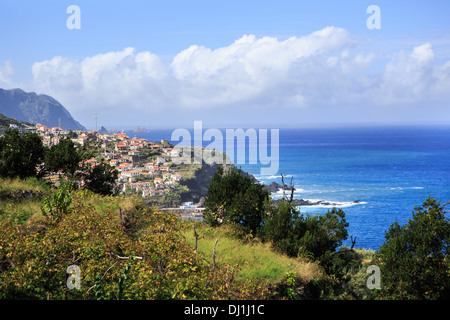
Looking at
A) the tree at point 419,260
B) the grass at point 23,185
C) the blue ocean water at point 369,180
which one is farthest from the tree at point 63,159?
the blue ocean water at point 369,180

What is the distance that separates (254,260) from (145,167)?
5937cm

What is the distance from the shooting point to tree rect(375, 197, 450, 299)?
9.08m

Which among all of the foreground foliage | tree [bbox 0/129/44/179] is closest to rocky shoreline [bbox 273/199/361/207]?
tree [bbox 0/129/44/179]

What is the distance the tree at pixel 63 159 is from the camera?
1490cm

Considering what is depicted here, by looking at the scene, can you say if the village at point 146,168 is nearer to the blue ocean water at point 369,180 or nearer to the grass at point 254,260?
the blue ocean water at point 369,180

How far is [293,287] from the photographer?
8211 millimetres

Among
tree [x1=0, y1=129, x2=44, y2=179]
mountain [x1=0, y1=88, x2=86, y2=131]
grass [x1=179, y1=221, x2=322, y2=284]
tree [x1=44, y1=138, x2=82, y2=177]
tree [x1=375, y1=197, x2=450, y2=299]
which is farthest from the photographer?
mountain [x1=0, y1=88, x2=86, y2=131]

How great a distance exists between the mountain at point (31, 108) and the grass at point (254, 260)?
181m

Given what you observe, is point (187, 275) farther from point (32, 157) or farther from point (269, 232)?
point (32, 157)

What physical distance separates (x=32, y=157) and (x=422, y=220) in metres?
14.0

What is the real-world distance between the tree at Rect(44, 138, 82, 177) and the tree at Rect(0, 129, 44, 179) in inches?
16.7

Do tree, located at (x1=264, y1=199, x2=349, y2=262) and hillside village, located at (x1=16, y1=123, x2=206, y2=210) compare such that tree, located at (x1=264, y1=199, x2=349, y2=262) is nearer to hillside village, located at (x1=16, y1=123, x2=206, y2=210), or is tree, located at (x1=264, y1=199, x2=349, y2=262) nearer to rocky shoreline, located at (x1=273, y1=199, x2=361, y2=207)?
hillside village, located at (x1=16, y1=123, x2=206, y2=210)

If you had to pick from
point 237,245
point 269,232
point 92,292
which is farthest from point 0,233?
point 269,232

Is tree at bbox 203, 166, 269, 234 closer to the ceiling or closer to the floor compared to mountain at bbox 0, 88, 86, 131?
closer to the floor
